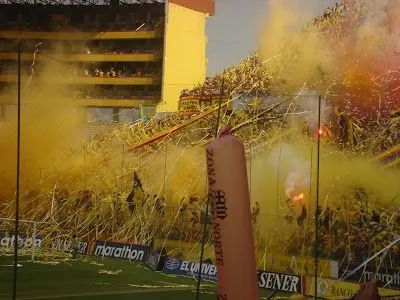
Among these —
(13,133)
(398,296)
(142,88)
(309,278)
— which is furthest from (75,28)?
(398,296)

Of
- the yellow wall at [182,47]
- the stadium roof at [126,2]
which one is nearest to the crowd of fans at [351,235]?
the yellow wall at [182,47]

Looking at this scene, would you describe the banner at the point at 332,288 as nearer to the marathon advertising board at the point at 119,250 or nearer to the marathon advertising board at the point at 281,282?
the marathon advertising board at the point at 281,282

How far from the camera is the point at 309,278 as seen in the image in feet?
45.0

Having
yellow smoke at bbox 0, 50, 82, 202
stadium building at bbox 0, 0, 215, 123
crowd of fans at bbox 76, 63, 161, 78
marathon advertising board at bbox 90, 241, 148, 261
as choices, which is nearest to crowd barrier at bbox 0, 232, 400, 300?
marathon advertising board at bbox 90, 241, 148, 261

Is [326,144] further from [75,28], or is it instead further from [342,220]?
[75,28]

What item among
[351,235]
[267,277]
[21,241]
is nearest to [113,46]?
[21,241]

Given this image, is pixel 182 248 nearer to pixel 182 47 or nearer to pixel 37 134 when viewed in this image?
pixel 37 134

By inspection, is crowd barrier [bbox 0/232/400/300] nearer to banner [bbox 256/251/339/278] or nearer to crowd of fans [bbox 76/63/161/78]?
banner [bbox 256/251/339/278]

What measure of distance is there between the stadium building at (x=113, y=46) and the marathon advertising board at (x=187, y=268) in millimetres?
13402

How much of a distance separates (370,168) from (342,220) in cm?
377

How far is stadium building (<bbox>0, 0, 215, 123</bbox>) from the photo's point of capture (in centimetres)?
3134

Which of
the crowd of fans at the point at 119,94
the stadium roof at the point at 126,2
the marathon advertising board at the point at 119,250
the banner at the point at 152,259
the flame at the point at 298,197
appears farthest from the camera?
the stadium roof at the point at 126,2

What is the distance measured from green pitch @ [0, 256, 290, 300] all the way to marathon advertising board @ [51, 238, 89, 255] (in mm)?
831

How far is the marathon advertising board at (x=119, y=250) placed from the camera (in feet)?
61.5
